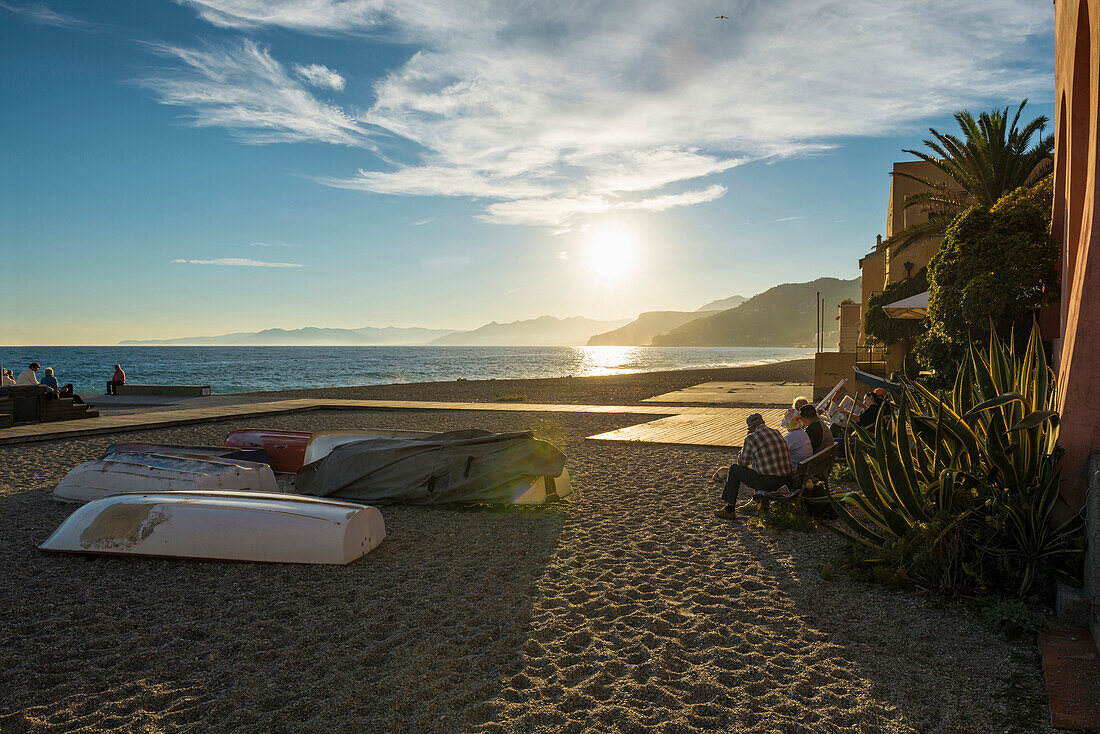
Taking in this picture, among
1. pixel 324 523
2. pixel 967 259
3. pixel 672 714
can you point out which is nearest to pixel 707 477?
pixel 324 523

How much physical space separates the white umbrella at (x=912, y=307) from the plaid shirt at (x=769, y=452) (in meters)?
9.27

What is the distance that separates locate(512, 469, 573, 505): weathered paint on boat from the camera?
273 inches

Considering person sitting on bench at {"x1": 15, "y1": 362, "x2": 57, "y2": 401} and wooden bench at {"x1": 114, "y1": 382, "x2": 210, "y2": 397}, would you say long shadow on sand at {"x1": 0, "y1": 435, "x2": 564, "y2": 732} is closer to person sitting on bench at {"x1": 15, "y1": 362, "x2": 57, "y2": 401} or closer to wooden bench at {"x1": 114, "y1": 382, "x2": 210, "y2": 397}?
person sitting on bench at {"x1": 15, "y1": 362, "x2": 57, "y2": 401}

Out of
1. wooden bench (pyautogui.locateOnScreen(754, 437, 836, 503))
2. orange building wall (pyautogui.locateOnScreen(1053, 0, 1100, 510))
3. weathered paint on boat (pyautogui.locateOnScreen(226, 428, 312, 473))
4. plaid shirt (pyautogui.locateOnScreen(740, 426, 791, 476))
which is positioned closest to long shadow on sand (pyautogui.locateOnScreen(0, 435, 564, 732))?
plaid shirt (pyautogui.locateOnScreen(740, 426, 791, 476))

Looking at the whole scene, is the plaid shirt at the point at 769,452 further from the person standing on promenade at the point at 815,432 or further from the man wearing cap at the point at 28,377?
the man wearing cap at the point at 28,377

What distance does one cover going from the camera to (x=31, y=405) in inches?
540

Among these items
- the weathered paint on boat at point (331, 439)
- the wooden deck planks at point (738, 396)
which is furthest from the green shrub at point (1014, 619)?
the wooden deck planks at point (738, 396)

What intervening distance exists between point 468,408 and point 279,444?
8.86m

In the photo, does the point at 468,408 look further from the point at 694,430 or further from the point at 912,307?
the point at 912,307

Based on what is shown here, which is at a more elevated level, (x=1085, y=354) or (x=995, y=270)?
(x=995, y=270)

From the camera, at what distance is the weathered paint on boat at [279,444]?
885cm

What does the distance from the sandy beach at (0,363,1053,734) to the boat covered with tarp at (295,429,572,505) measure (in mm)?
1041

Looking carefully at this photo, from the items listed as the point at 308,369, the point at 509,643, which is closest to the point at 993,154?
the point at 509,643

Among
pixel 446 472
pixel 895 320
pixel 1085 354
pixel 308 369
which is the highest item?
pixel 895 320
